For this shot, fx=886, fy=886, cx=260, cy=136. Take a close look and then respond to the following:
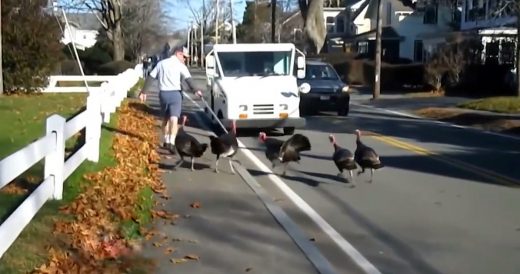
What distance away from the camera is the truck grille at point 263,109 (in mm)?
19812

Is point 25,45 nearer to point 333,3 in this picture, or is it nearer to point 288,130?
point 288,130

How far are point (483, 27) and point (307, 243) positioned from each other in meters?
46.7

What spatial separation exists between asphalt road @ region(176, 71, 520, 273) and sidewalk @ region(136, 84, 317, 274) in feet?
1.26

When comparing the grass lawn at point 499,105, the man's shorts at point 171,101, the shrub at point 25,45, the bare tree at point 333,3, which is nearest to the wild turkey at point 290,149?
the man's shorts at point 171,101

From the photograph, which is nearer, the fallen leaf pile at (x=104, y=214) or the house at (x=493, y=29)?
the fallen leaf pile at (x=104, y=214)

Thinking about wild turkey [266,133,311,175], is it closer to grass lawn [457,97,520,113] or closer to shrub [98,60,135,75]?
grass lawn [457,97,520,113]

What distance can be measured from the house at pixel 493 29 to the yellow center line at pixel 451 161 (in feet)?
69.0

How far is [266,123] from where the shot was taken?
65.0ft

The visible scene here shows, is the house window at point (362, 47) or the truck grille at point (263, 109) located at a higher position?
the house window at point (362, 47)

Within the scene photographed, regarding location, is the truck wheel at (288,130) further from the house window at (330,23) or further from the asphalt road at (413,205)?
the house window at (330,23)

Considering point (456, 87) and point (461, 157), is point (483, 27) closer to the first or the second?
point (456, 87)

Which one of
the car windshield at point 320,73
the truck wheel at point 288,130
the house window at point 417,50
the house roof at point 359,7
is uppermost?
the house roof at point 359,7

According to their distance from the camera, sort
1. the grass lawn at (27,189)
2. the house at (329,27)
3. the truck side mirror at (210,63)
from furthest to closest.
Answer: the house at (329,27) < the truck side mirror at (210,63) < the grass lawn at (27,189)

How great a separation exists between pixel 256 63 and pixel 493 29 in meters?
32.5
